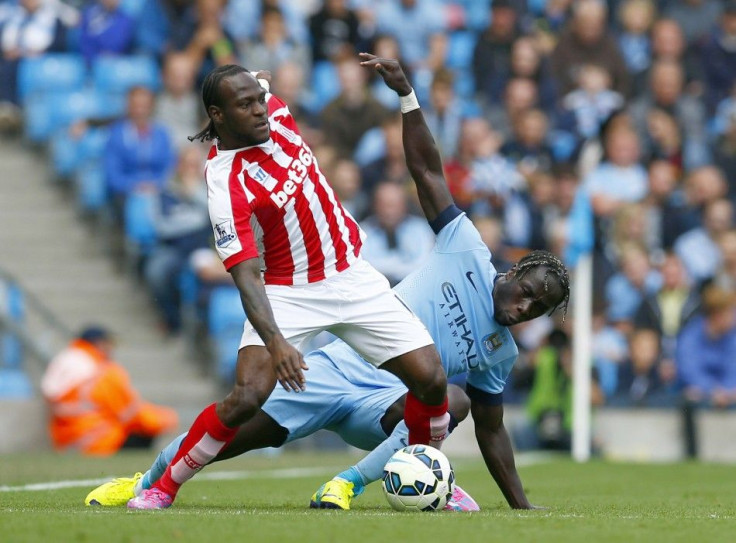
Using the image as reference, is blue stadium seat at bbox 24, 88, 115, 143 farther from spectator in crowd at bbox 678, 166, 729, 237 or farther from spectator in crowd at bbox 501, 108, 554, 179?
spectator in crowd at bbox 678, 166, 729, 237

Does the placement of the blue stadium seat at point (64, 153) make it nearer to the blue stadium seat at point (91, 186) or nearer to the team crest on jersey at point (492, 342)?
the blue stadium seat at point (91, 186)

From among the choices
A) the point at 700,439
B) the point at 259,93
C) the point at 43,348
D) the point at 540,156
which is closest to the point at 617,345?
the point at 700,439

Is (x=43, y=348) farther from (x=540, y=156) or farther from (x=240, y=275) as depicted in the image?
(x=240, y=275)

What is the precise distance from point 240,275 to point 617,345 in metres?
8.69

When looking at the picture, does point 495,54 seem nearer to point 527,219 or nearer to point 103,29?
point 527,219

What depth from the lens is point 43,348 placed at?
14.6 m

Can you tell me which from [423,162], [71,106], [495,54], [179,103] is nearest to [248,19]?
[179,103]

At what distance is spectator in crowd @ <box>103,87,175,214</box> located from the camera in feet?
50.6

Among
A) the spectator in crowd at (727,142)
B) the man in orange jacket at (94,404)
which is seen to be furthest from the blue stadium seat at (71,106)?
the spectator in crowd at (727,142)

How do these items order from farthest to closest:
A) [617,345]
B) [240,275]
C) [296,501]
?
[617,345]
[296,501]
[240,275]

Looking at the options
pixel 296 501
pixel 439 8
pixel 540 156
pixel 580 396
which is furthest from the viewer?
pixel 439 8

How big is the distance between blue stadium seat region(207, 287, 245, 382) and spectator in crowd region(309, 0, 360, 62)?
12.9 ft

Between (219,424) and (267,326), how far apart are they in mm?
642

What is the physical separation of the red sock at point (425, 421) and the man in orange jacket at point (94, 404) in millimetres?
→ 7131
